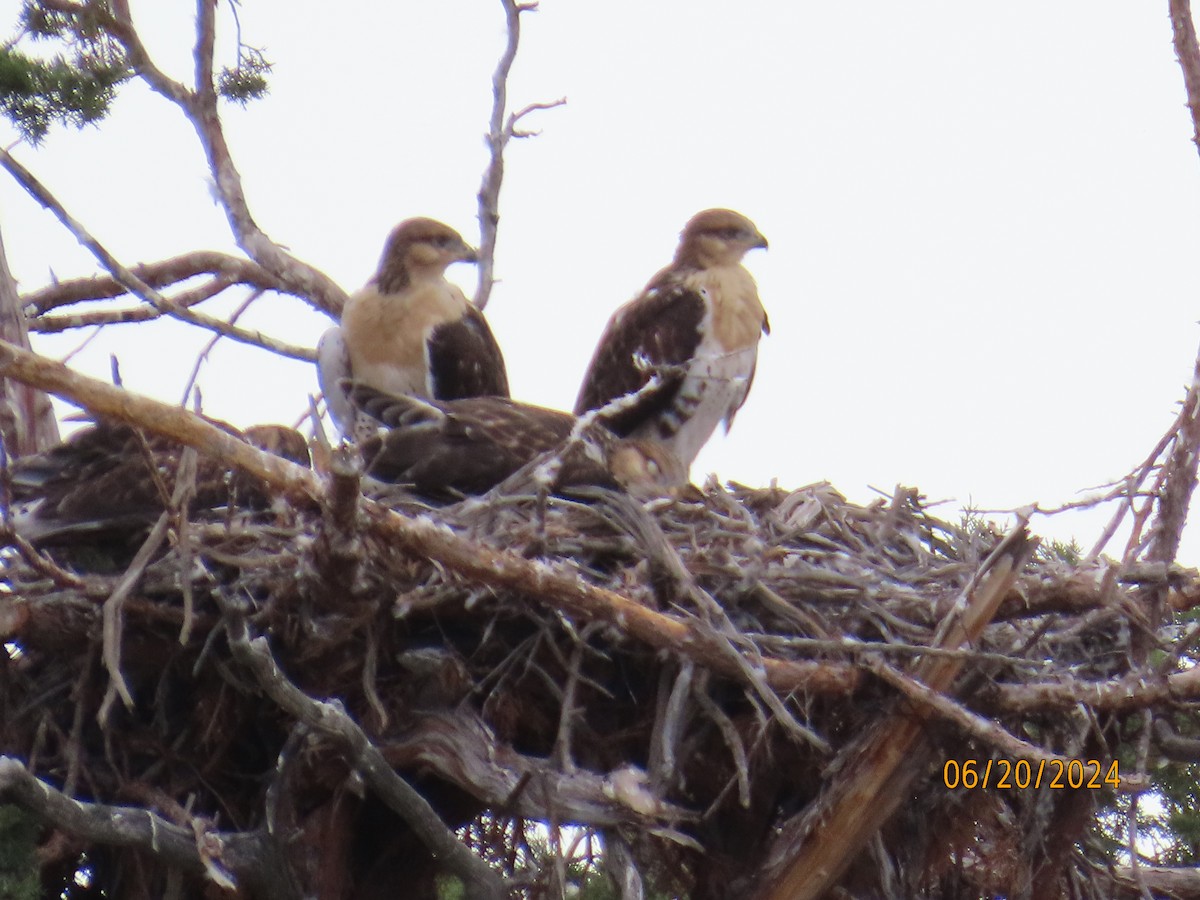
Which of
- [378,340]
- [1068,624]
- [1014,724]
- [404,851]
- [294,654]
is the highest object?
[378,340]

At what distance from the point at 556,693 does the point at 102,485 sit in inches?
64.9

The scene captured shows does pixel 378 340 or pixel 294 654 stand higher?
pixel 378 340

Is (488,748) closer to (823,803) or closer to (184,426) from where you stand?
(823,803)

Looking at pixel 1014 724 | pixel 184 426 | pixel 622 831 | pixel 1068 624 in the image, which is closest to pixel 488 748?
pixel 622 831

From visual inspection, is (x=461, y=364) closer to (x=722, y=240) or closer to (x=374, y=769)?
(x=722, y=240)

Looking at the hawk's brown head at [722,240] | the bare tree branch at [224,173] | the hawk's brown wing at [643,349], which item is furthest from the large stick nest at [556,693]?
the hawk's brown head at [722,240]

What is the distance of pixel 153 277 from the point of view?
7.28 meters

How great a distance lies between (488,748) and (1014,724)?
61.2 inches

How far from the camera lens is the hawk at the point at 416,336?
6984 mm

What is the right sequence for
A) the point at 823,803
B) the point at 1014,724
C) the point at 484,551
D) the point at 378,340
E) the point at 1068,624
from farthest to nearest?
the point at 378,340 < the point at 1068,624 < the point at 1014,724 < the point at 823,803 < the point at 484,551

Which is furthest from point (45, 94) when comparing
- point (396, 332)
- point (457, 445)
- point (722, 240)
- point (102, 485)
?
point (722, 240)

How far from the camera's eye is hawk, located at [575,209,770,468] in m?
7.30
